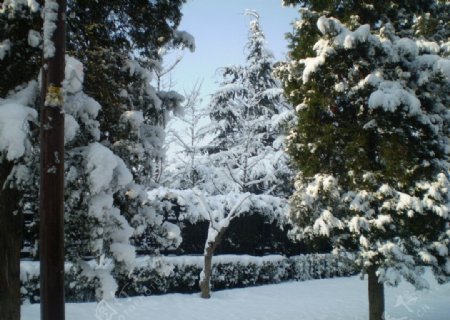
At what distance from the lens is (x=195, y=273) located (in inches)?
528

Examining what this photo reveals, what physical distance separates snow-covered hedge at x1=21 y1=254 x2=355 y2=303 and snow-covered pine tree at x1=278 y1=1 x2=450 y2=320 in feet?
5.35

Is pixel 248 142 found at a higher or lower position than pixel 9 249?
higher

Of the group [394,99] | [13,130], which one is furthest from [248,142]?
[13,130]

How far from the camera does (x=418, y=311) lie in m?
12.7

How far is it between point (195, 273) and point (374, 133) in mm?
7109

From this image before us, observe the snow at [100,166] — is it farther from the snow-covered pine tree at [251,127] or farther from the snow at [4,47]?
the snow-covered pine tree at [251,127]

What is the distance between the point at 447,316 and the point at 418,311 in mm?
774

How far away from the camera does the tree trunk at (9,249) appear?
19.2 ft

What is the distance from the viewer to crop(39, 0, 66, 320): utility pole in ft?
13.7

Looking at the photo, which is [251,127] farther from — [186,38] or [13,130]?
[13,130]

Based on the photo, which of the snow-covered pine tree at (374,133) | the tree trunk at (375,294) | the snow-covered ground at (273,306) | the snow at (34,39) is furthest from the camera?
the snow-covered ground at (273,306)

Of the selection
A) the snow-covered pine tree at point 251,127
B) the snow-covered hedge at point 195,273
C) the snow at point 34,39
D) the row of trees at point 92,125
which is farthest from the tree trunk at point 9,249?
the snow-covered pine tree at point 251,127

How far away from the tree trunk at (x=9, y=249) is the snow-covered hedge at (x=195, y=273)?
253 centimetres

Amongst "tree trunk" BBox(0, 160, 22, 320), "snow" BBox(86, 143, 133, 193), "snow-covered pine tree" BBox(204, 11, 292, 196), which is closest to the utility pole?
"snow" BBox(86, 143, 133, 193)
